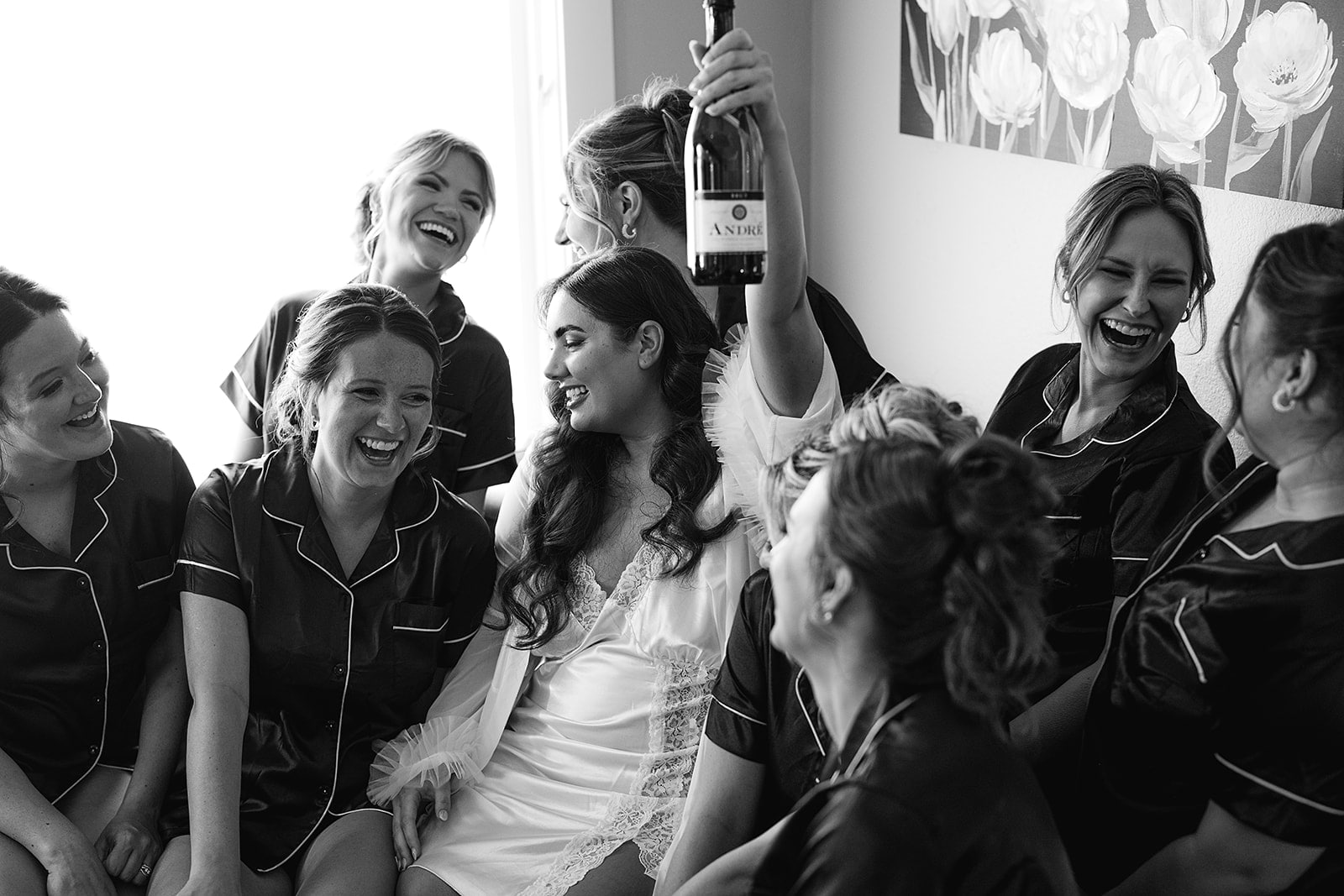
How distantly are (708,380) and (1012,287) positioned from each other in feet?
3.41

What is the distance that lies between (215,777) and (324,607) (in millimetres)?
288

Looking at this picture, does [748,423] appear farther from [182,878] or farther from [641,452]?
[182,878]

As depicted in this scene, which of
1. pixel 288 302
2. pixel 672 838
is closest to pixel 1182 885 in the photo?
pixel 672 838

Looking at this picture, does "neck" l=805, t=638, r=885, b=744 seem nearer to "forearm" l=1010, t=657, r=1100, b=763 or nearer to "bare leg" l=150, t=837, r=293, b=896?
"forearm" l=1010, t=657, r=1100, b=763

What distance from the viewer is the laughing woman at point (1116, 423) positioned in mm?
1582

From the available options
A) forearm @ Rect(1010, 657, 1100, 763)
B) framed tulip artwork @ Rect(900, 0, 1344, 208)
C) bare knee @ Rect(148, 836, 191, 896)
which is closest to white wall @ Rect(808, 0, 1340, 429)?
framed tulip artwork @ Rect(900, 0, 1344, 208)

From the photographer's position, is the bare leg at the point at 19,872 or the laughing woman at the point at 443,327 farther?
the laughing woman at the point at 443,327

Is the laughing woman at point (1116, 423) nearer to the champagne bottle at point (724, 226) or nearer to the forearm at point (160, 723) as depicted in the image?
the champagne bottle at point (724, 226)

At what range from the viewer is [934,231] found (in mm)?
2934

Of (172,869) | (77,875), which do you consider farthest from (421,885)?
(77,875)

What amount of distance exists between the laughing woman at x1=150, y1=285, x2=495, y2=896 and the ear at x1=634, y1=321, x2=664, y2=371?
0.34 metres

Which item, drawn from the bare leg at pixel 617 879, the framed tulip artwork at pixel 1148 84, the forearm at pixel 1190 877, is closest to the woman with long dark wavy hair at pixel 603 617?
the bare leg at pixel 617 879

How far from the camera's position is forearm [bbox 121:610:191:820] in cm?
190

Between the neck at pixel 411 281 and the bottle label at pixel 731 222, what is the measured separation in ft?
4.41
